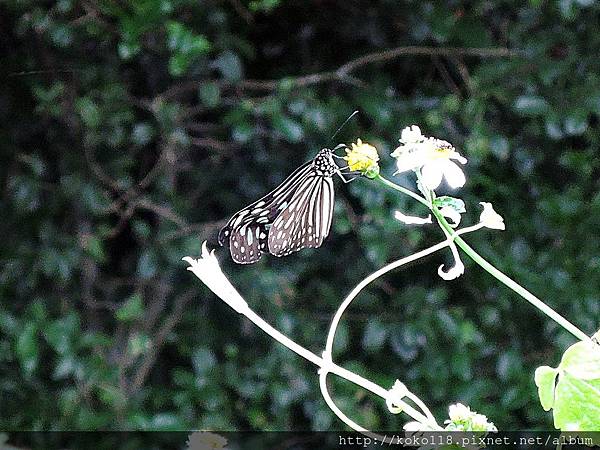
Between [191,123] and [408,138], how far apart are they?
0.81m

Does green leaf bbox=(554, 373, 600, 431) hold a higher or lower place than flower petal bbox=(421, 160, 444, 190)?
lower

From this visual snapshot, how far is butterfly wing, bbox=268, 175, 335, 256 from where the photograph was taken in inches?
26.4

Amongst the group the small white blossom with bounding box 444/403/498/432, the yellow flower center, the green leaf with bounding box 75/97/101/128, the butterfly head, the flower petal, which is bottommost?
the small white blossom with bounding box 444/403/498/432

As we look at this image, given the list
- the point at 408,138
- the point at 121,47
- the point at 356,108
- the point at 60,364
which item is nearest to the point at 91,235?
the point at 60,364

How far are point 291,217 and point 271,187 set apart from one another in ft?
1.54

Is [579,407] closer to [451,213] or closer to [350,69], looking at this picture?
[451,213]

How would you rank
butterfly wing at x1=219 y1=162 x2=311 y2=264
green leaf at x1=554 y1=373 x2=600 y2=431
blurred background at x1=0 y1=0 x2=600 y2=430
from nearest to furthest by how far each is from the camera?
green leaf at x1=554 y1=373 x2=600 y2=431, butterfly wing at x1=219 y1=162 x2=311 y2=264, blurred background at x1=0 y1=0 x2=600 y2=430

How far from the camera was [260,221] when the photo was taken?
2.26 feet

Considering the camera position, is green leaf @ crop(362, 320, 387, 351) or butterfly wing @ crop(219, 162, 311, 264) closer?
butterfly wing @ crop(219, 162, 311, 264)

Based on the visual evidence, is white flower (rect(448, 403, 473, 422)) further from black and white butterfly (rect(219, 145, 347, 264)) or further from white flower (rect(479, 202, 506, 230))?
black and white butterfly (rect(219, 145, 347, 264))

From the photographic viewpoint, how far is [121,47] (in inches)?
38.6

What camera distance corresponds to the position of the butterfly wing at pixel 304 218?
26.4 inches

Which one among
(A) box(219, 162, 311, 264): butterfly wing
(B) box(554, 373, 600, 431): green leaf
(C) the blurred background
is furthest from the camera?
(C) the blurred background

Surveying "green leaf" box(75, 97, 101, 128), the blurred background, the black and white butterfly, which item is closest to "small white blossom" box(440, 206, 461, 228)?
the black and white butterfly
